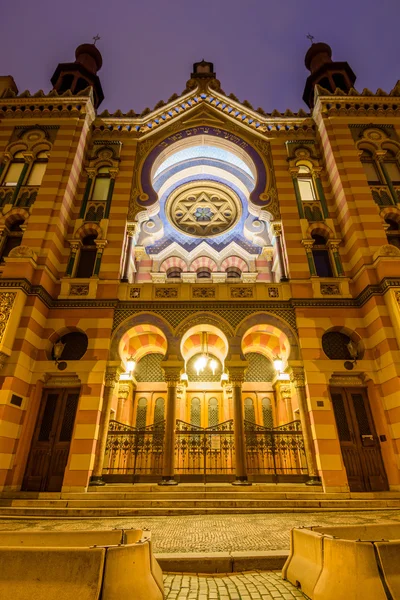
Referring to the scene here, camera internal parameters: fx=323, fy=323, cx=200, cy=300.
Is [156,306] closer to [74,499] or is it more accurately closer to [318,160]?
[74,499]

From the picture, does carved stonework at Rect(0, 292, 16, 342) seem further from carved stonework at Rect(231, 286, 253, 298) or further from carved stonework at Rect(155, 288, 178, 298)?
carved stonework at Rect(231, 286, 253, 298)

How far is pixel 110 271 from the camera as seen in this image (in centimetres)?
1245

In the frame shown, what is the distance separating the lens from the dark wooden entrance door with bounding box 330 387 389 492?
9.61m

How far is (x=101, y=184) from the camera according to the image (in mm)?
14766

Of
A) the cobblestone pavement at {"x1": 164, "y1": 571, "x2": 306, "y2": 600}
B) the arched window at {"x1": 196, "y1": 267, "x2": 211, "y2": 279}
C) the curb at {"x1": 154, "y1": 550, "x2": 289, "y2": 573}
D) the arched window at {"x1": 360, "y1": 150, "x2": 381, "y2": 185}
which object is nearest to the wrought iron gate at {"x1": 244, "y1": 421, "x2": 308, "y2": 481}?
the curb at {"x1": 154, "y1": 550, "x2": 289, "y2": 573}

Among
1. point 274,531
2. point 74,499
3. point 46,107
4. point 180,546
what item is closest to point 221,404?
point 74,499

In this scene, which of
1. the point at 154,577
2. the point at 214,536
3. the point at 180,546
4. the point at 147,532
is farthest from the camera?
the point at 214,536

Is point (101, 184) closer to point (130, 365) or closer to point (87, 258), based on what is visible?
point (87, 258)

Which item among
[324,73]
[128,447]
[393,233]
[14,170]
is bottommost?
[128,447]

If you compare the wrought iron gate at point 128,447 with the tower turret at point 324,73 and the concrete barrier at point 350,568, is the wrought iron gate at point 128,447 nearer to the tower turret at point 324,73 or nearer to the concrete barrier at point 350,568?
the concrete barrier at point 350,568

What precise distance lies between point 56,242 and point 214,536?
11.0 m

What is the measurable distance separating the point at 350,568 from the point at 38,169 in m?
16.4

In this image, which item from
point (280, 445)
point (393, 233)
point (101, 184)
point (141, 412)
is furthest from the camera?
point (101, 184)

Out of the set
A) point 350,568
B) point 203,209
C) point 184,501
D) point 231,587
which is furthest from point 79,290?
point 350,568
